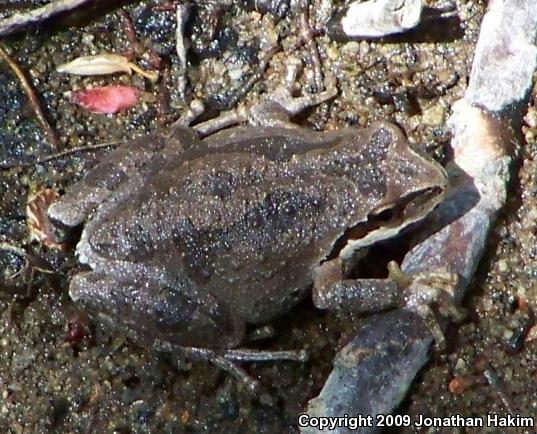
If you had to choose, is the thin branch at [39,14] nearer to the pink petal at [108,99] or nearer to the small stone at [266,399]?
the pink petal at [108,99]

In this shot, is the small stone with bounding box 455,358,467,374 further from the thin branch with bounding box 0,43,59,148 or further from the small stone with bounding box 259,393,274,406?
the thin branch with bounding box 0,43,59,148

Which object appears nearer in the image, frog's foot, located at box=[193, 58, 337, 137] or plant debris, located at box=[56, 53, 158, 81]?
frog's foot, located at box=[193, 58, 337, 137]

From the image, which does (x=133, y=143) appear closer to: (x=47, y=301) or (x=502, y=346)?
(x=47, y=301)

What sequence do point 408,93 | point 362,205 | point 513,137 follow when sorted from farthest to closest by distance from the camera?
point 408,93 → point 513,137 → point 362,205

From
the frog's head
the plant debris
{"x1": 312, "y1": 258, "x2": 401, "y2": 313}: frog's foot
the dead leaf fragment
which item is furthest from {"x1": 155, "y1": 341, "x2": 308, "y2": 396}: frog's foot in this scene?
the plant debris

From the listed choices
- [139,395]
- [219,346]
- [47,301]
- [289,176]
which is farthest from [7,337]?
[289,176]

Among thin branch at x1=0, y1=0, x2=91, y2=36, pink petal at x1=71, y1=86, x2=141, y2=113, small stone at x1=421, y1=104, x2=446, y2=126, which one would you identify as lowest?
pink petal at x1=71, y1=86, x2=141, y2=113

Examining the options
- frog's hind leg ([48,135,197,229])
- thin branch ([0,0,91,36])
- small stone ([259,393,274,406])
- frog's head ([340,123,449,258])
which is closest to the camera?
frog's head ([340,123,449,258])
